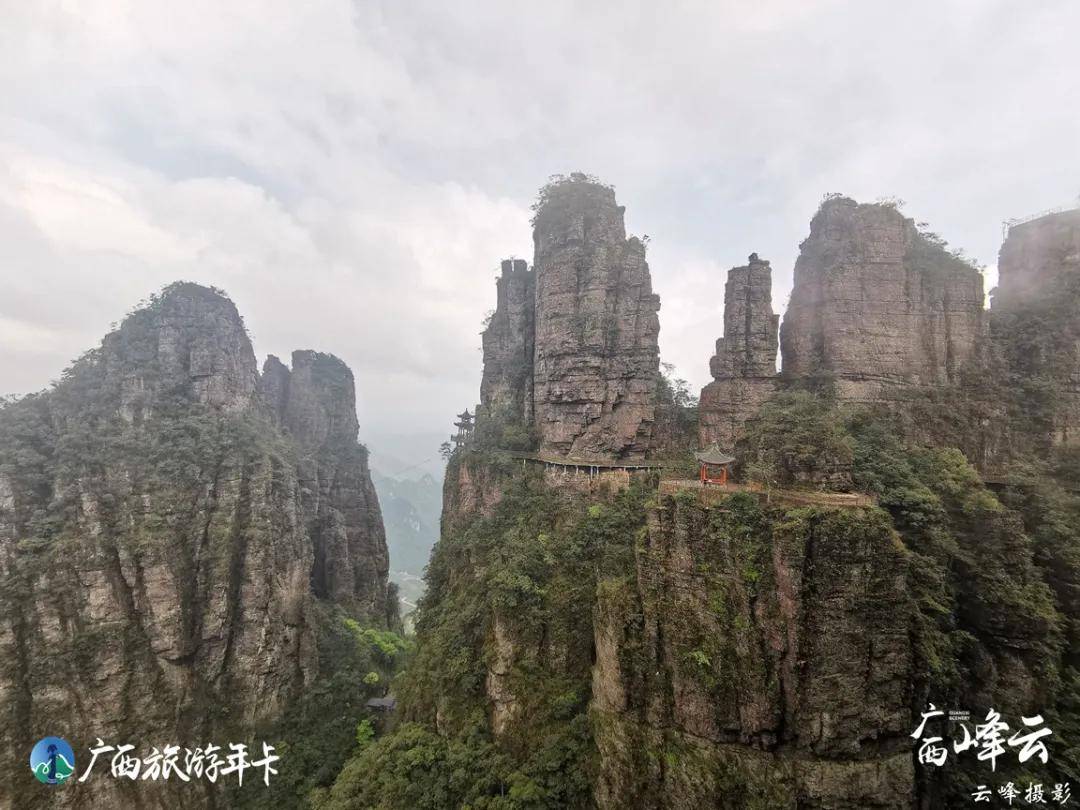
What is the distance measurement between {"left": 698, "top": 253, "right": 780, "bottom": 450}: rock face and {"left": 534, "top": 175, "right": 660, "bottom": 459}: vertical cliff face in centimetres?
326

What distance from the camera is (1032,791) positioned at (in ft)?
36.3

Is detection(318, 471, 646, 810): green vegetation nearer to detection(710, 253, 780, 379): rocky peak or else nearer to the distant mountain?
detection(710, 253, 780, 379): rocky peak

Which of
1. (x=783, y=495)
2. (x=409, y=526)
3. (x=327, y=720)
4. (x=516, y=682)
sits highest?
(x=783, y=495)

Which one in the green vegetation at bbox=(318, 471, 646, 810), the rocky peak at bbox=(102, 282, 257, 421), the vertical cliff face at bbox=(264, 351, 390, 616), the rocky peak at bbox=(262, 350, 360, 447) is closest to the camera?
the green vegetation at bbox=(318, 471, 646, 810)

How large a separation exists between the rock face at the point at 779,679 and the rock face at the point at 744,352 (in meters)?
8.32

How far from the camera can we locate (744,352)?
20656 mm

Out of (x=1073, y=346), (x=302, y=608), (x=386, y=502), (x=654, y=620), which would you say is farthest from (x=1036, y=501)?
(x=386, y=502)

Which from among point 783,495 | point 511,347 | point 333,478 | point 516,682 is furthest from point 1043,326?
point 333,478

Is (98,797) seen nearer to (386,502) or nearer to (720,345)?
(720,345)

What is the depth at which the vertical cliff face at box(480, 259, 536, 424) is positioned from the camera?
2645 cm

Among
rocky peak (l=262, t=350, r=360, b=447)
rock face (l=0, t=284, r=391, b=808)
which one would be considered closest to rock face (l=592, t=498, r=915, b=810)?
rock face (l=0, t=284, r=391, b=808)

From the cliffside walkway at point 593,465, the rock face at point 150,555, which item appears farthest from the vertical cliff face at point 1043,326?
the rock face at point 150,555

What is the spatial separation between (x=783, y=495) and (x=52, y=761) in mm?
31507

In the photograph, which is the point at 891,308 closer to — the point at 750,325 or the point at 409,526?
the point at 750,325
